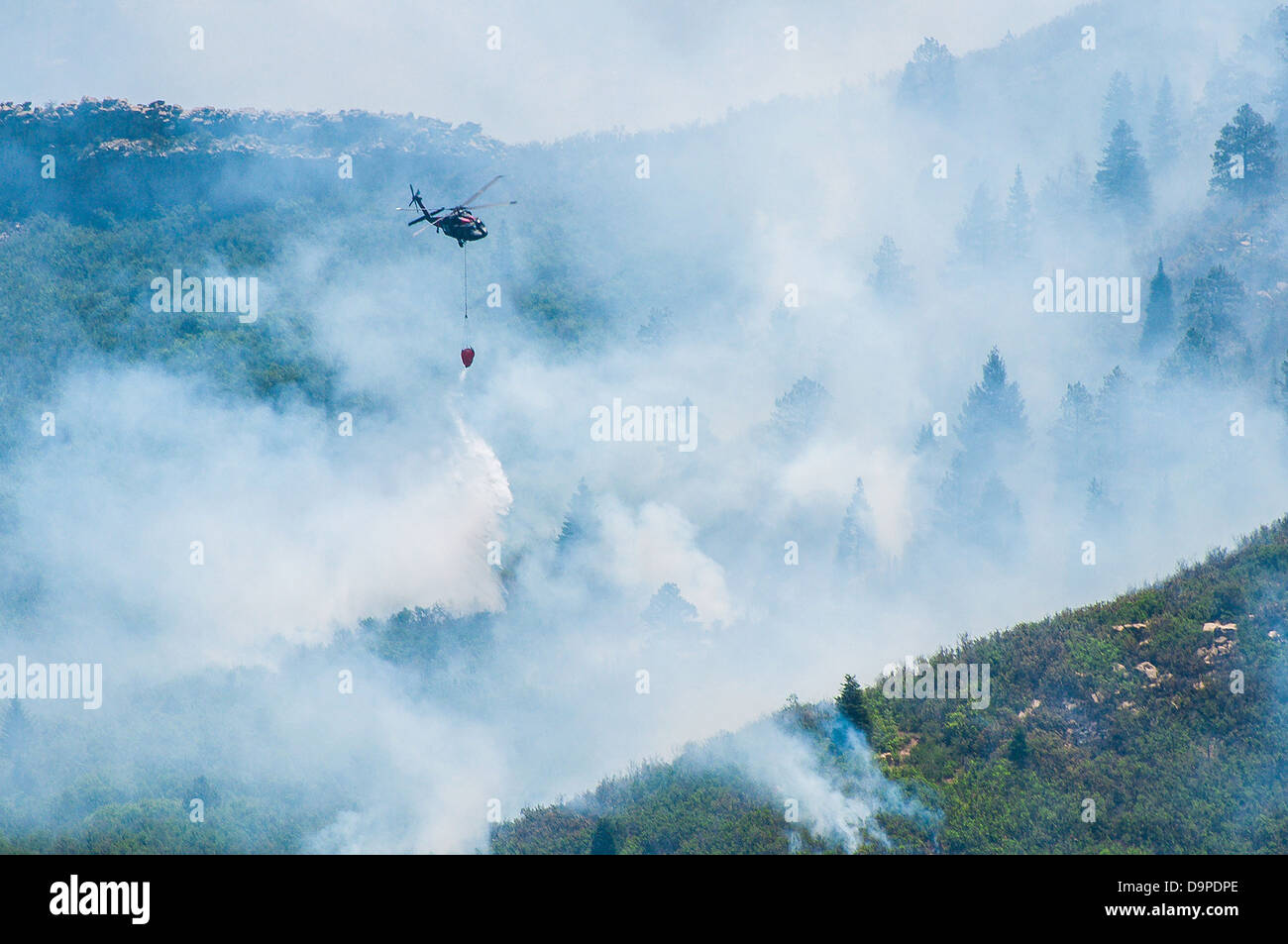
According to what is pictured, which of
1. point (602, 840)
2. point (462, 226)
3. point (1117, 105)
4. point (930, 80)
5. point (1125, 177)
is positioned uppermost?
point (930, 80)

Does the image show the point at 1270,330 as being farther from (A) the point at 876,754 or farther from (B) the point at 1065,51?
(B) the point at 1065,51

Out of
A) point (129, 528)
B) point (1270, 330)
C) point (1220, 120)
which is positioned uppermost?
point (1220, 120)

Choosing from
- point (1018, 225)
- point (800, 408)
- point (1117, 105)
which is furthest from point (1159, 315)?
point (1117, 105)

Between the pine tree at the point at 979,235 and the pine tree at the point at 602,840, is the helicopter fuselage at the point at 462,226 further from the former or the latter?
the pine tree at the point at 979,235

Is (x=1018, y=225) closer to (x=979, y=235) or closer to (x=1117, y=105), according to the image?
(x=979, y=235)

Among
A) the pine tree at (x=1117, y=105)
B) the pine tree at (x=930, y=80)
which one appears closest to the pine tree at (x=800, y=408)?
the pine tree at (x=1117, y=105)
